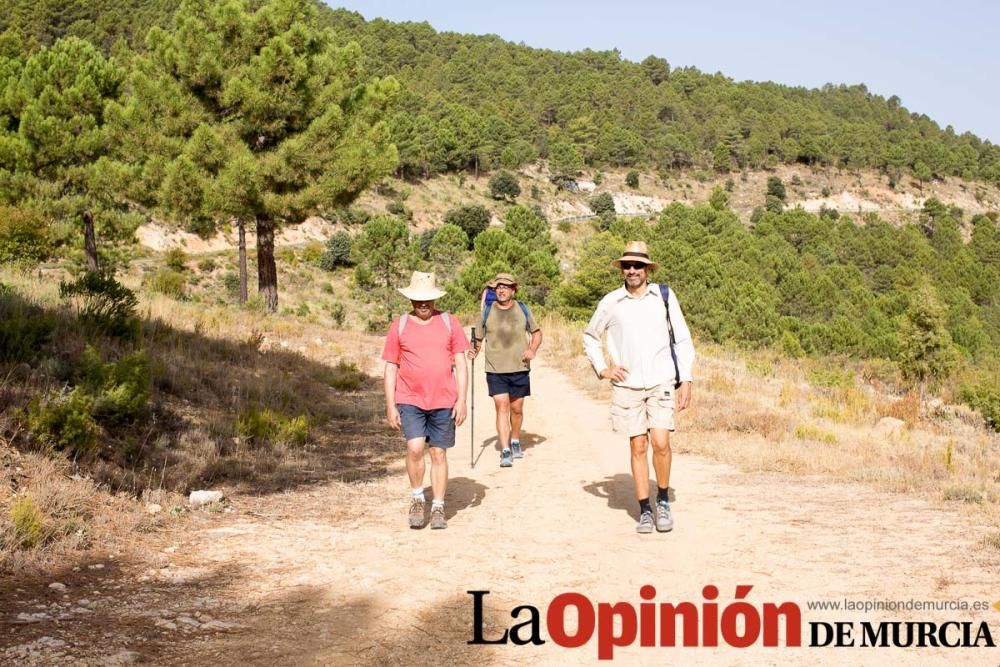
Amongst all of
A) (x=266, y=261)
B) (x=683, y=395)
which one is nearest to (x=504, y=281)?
(x=683, y=395)

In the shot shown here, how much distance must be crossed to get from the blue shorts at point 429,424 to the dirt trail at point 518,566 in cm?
69

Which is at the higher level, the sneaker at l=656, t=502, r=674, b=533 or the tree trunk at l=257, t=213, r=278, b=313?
the tree trunk at l=257, t=213, r=278, b=313

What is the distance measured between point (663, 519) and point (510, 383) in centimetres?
308

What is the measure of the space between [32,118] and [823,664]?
1130 inches

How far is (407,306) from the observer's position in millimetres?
41562

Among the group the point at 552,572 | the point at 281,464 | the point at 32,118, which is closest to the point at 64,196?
the point at 32,118

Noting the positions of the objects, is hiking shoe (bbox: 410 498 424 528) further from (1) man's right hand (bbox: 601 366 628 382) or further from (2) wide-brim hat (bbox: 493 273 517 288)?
(2) wide-brim hat (bbox: 493 273 517 288)

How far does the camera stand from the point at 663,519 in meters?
6.26

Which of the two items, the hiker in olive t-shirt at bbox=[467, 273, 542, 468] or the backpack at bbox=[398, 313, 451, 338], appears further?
the hiker in olive t-shirt at bbox=[467, 273, 542, 468]

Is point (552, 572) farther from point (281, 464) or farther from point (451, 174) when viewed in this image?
point (451, 174)

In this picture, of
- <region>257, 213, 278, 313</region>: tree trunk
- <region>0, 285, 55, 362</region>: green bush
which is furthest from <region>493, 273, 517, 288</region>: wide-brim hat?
<region>257, 213, 278, 313</region>: tree trunk

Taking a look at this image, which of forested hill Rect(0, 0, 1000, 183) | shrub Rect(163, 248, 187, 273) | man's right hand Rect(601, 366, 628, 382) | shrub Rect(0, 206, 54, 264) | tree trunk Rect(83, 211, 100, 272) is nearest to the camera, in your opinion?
man's right hand Rect(601, 366, 628, 382)

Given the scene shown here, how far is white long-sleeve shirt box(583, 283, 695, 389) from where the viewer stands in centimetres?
618

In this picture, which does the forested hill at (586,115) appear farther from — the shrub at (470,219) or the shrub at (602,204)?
the shrub at (470,219)
